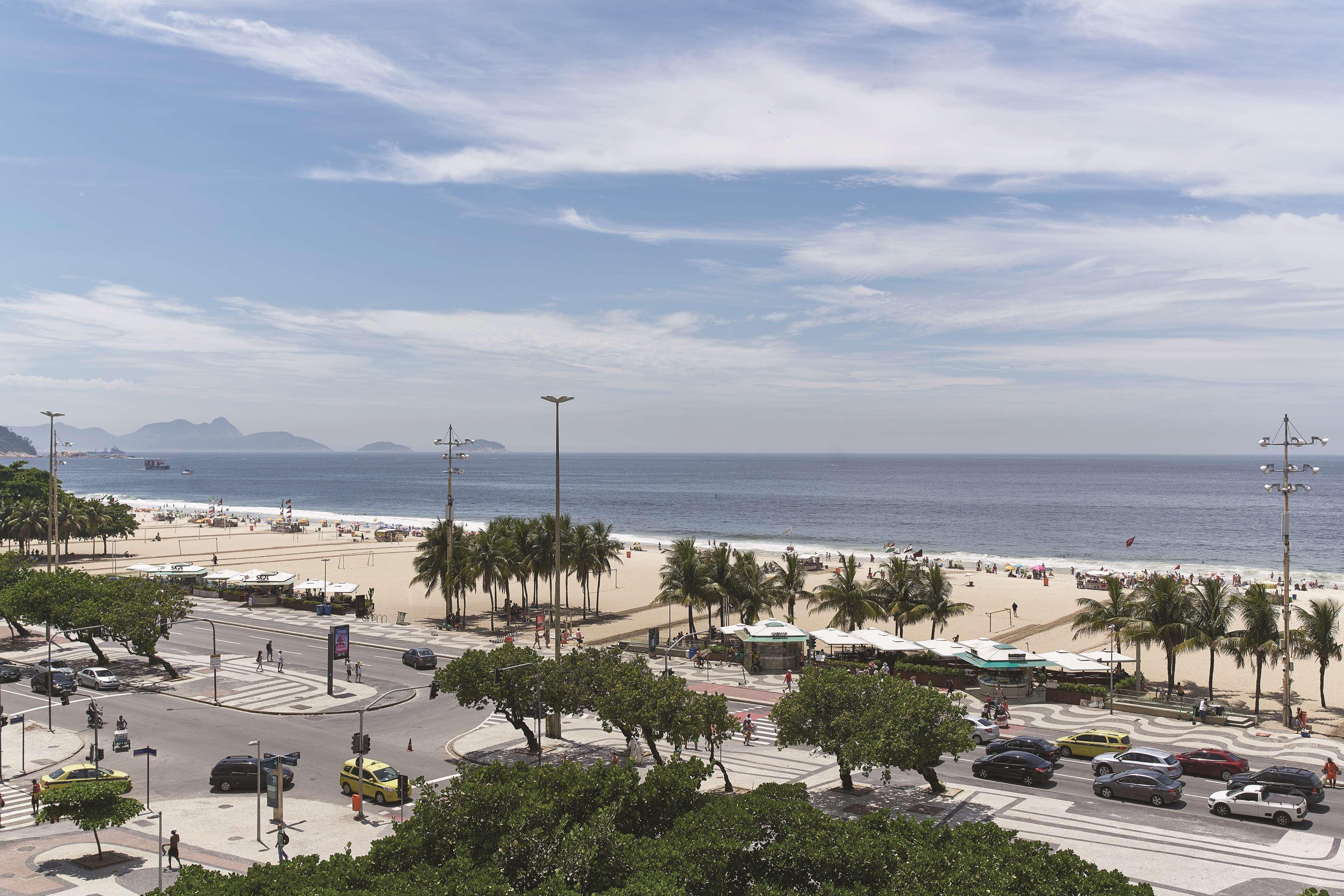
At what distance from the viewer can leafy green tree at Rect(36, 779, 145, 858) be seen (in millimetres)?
21797

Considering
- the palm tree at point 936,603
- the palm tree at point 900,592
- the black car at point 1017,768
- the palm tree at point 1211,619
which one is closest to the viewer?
the black car at point 1017,768

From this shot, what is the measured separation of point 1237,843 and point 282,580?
6272cm

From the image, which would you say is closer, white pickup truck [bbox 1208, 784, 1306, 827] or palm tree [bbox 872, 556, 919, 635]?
white pickup truck [bbox 1208, 784, 1306, 827]

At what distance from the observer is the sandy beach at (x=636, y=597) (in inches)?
1941

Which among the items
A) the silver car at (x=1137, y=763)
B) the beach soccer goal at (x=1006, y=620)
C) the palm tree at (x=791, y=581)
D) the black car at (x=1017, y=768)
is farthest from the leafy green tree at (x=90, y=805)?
the beach soccer goal at (x=1006, y=620)

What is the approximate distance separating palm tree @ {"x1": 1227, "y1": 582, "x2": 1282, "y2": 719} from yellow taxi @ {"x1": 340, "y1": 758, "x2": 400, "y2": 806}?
3674 cm

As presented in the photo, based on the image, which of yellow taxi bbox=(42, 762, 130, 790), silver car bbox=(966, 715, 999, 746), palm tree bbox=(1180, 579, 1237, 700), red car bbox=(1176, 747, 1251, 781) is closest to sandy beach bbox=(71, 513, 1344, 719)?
palm tree bbox=(1180, 579, 1237, 700)

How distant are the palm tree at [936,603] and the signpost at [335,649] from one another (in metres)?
30.4

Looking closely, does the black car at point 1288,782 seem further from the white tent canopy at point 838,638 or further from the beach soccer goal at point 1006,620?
the beach soccer goal at point 1006,620

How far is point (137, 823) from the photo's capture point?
86.5 ft

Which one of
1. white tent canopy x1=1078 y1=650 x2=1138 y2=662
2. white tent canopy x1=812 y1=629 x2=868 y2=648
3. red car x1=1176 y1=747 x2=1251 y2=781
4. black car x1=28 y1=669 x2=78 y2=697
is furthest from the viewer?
white tent canopy x1=812 y1=629 x2=868 y2=648

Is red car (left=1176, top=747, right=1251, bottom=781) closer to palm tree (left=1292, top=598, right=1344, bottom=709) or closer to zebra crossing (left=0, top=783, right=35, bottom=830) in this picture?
palm tree (left=1292, top=598, right=1344, bottom=709)

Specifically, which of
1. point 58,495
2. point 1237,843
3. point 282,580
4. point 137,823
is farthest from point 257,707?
point 58,495

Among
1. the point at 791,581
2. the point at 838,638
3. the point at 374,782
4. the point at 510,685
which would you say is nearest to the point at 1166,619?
the point at 838,638
